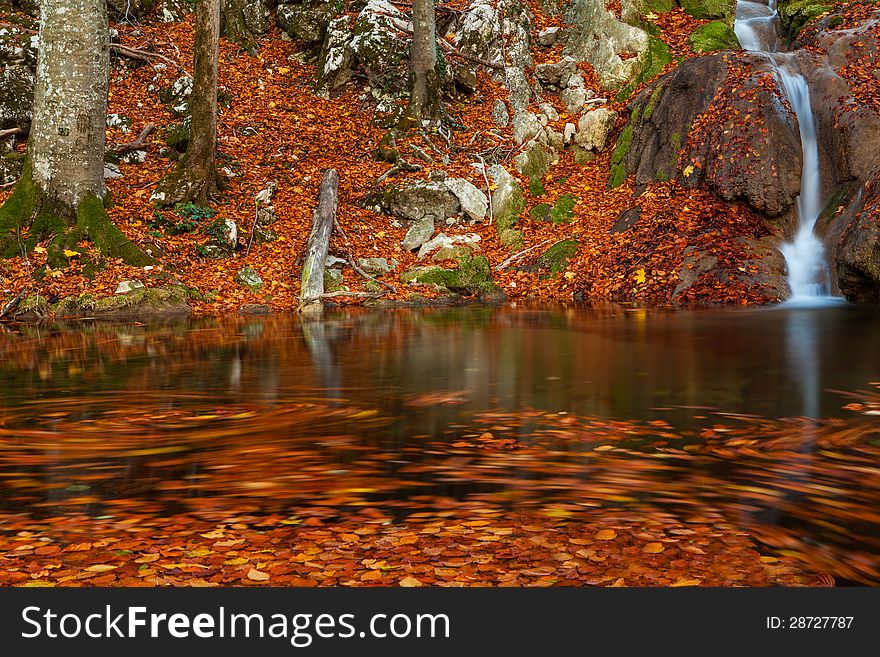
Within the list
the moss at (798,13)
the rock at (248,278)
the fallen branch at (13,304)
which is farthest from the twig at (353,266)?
the moss at (798,13)

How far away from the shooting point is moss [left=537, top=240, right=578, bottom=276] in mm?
13906

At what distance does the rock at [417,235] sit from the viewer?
14.5 metres

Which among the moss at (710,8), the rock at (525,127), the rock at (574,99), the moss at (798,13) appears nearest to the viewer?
the moss at (798,13)

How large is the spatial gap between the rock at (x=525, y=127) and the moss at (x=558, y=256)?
376 cm

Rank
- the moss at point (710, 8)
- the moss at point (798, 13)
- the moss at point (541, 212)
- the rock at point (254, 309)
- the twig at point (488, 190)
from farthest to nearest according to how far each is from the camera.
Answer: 1. the moss at point (710, 8)
2. the moss at point (798, 13)
3. the twig at point (488, 190)
4. the moss at point (541, 212)
5. the rock at point (254, 309)

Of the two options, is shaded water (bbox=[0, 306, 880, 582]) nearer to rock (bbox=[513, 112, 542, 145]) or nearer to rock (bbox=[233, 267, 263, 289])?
rock (bbox=[233, 267, 263, 289])

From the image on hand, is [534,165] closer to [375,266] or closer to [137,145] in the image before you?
[375,266]

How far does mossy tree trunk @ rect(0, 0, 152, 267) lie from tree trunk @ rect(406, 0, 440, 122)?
305 inches

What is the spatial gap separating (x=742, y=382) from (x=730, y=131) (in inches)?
344

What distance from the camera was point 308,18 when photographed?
68.0 ft

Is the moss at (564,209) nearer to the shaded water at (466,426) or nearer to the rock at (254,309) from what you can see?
the rock at (254,309)

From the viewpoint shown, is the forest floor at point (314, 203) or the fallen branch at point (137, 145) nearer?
the forest floor at point (314, 203)

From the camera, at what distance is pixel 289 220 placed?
14.4 meters
